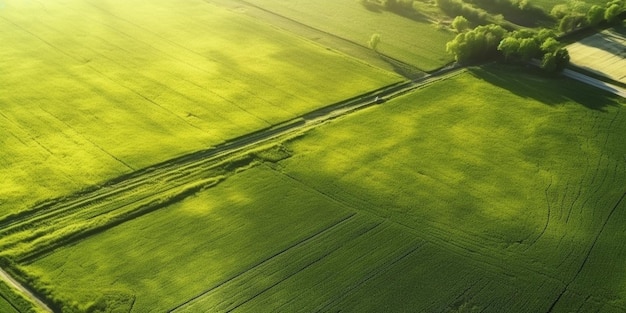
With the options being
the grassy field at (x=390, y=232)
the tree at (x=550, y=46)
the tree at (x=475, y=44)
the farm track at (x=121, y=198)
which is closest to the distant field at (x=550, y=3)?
the tree at (x=475, y=44)

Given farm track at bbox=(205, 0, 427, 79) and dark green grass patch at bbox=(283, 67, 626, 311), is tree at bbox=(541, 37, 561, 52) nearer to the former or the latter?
Result: dark green grass patch at bbox=(283, 67, 626, 311)

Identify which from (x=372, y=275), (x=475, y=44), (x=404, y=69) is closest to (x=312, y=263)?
(x=372, y=275)

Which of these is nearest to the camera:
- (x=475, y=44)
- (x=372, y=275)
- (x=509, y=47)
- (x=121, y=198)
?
(x=372, y=275)

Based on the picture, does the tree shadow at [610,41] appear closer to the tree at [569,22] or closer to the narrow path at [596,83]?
the tree at [569,22]

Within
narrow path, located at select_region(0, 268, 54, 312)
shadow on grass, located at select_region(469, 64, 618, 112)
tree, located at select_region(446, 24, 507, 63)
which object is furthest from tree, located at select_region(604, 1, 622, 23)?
narrow path, located at select_region(0, 268, 54, 312)

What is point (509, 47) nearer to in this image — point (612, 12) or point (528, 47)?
point (528, 47)

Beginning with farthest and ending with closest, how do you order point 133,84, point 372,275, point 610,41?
point 610,41 < point 133,84 < point 372,275

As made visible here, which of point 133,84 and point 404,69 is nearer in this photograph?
point 133,84
